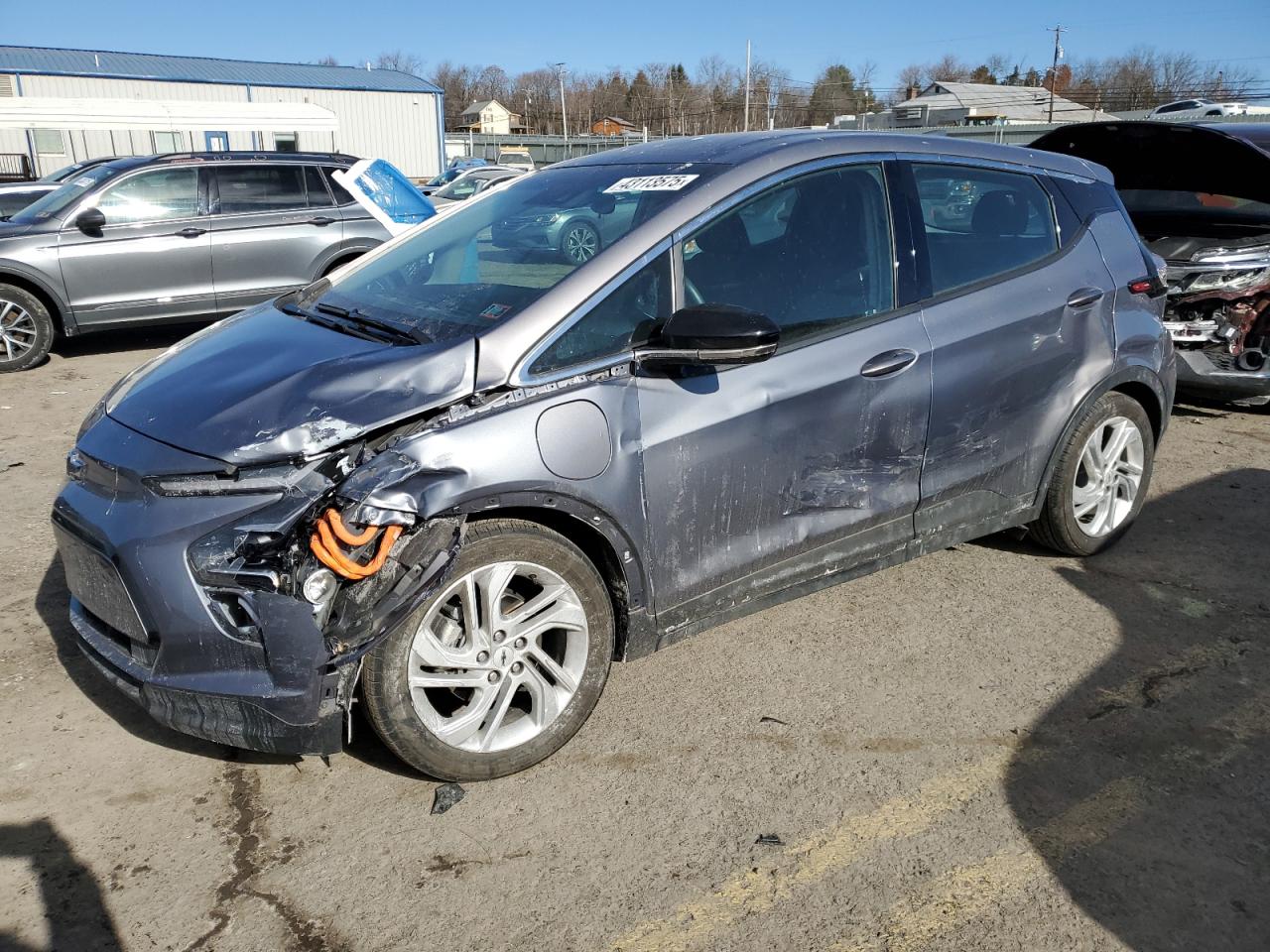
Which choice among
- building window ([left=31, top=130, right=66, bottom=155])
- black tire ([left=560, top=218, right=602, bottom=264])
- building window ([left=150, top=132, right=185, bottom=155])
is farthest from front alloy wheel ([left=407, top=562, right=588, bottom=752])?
building window ([left=31, top=130, right=66, bottom=155])

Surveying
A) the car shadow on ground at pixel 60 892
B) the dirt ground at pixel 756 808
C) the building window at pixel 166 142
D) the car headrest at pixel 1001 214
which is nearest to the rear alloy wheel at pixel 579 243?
the dirt ground at pixel 756 808

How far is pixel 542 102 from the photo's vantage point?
99250mm

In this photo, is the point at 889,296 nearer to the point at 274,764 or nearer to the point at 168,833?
the point at 274,764

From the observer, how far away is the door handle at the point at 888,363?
11.1ft

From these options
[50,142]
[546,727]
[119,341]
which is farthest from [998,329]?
[50,142]

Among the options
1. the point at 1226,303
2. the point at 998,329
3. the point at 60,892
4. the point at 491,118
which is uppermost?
the point at 491,118

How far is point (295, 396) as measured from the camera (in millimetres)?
2791

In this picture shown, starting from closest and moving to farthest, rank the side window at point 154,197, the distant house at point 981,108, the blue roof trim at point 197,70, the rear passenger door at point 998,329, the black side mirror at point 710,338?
the black side mirror at point 710,338 < the rear passenger door at point 998,329 < the side window at point 154,197 < the blue roof trim at point 197,70 < the distant house at point 981,108

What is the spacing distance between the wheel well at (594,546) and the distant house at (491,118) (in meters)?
90.9

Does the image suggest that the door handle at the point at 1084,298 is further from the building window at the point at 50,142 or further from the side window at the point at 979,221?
the building window at the point at 50,142

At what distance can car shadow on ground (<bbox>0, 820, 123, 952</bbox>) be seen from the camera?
2.35 metres

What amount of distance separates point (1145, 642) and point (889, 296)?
66.8 inches

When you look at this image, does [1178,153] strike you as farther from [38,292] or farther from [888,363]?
[38,292]

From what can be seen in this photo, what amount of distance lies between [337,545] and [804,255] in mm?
1842
